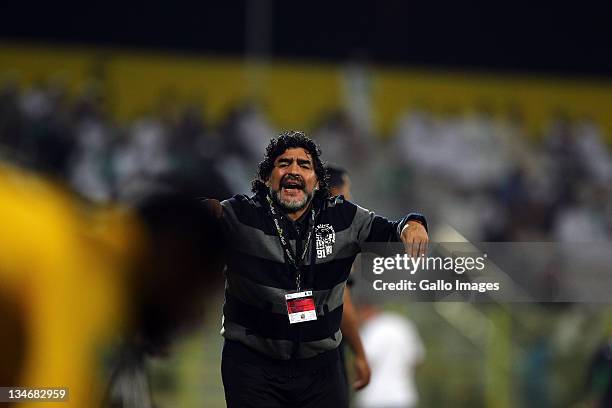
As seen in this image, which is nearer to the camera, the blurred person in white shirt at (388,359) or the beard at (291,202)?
the beard at (291,202)

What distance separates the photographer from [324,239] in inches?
206

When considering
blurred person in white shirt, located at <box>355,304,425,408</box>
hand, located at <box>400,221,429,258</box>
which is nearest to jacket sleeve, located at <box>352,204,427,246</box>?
hand, located at <box>400,221,429,258</box>

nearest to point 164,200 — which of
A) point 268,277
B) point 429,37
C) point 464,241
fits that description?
point 268,277

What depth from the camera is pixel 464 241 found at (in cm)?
593

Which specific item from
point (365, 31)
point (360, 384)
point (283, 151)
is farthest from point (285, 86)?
point (283, 151)

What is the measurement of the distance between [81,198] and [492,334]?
12154 mm

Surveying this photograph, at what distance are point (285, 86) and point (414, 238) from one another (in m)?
15.7

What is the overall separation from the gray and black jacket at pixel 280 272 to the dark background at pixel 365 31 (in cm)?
1543

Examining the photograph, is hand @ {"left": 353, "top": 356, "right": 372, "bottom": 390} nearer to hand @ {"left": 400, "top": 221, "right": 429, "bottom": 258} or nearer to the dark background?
hand @ {"left": 400, "top": 221, "right": 429, "bottom": 258}

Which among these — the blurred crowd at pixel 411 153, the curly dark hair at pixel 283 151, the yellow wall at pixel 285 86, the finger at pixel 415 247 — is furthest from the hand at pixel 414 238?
the yellow wall at pixel 285 86

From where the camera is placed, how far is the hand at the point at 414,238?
5160 millimetres

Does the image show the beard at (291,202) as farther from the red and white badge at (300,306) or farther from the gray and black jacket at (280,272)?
the red and white badge at (300,306)

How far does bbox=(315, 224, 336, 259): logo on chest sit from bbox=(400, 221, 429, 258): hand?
1.05 ft

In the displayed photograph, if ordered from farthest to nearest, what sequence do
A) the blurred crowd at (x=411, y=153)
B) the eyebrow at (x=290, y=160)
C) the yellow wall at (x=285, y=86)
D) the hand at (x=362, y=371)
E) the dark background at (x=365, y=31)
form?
1. the dark background at (x=365, y=31)
2. the yellow wall at (x=285, y=86)
3. the blurred crowd at (x=411, y=153)
4. the hand at (x=362, y=371)
5. the eyebrow at (x=290, y=160)
